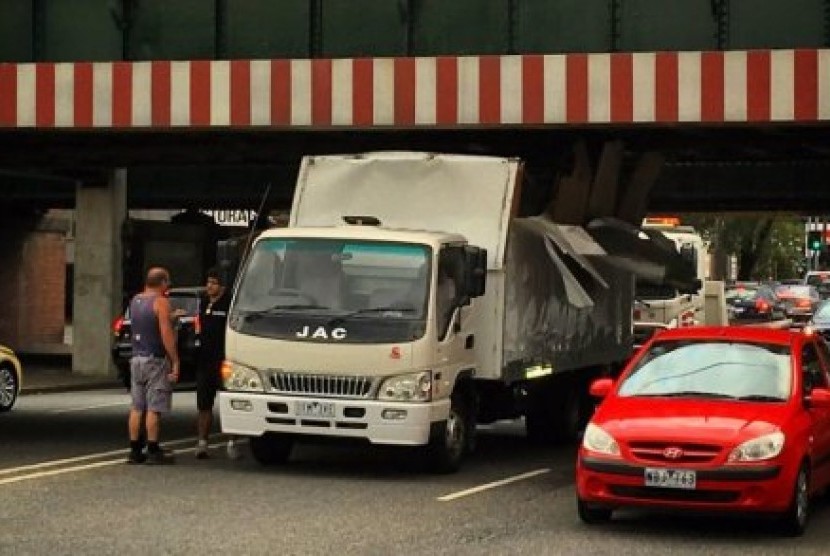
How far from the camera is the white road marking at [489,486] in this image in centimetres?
1197

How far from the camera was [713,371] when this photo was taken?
11.0 metres

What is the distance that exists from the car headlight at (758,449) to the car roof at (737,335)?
1.71 meters

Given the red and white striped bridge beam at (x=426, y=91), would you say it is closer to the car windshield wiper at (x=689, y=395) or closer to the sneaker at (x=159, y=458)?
the sneaker at (x=159, y=458)

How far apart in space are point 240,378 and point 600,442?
4.20 metres

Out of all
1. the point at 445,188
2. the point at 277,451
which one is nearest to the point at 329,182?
the point at 445,188

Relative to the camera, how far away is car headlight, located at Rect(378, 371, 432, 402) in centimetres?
1272

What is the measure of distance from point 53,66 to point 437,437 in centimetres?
648

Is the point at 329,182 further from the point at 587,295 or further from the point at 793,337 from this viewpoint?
the point at 793,337

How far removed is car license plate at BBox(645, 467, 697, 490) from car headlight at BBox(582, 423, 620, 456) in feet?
0.97

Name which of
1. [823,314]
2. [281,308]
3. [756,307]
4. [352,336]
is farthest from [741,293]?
[352,336]

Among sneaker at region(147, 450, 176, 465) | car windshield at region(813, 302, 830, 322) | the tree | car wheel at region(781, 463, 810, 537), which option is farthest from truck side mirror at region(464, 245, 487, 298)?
the tree

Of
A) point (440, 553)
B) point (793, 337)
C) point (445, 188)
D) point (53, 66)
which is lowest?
point (440, 553)

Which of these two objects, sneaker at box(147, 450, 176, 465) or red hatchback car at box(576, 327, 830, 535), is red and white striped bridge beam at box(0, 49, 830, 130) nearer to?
sneaker at box(147, 450, 176, 465)

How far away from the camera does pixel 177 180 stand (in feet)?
108
